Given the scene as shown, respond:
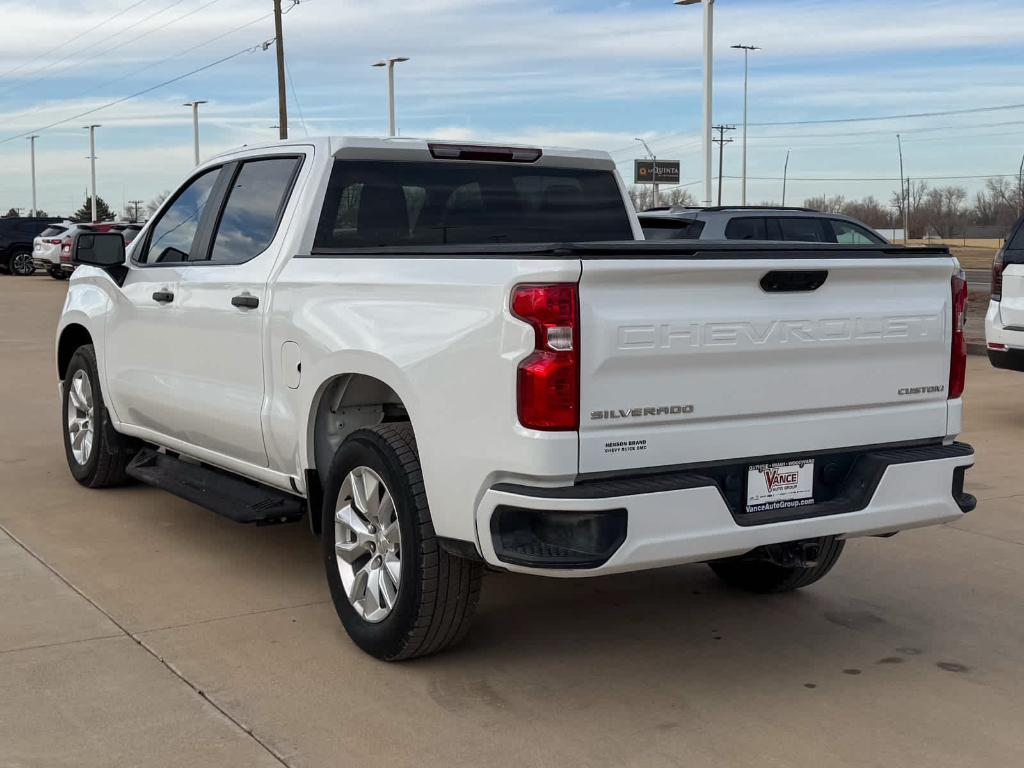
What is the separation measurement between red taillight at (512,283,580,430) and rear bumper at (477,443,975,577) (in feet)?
0.78

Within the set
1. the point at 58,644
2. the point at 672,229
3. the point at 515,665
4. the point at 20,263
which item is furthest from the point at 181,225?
the point at 20,263

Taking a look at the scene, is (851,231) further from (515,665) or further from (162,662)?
(162,662)

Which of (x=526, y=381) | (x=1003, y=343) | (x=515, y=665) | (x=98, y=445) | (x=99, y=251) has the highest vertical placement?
(x=99, y=251)

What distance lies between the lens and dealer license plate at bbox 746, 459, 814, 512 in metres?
4.41

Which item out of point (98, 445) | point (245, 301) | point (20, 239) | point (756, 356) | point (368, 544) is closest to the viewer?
point (756, 356)

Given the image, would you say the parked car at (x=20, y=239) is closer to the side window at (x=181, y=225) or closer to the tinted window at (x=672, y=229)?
the tinted window at (x=672, y=229)

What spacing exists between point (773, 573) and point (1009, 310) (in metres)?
5.62

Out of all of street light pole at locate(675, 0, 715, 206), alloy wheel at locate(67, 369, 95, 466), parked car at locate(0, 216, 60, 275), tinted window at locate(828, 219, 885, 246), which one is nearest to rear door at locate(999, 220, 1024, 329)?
tinted window at locate(828, 219, 885, 246)

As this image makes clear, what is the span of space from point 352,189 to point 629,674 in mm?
2407

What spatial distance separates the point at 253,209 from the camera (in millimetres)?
5980

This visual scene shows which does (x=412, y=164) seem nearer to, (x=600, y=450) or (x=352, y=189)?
(x=352, y=189)

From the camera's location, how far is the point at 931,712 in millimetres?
4387

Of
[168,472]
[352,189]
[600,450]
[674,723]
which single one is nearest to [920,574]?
[674,723]

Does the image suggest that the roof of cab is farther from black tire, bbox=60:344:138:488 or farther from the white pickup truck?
black tire, bbox=60:344:138:488
